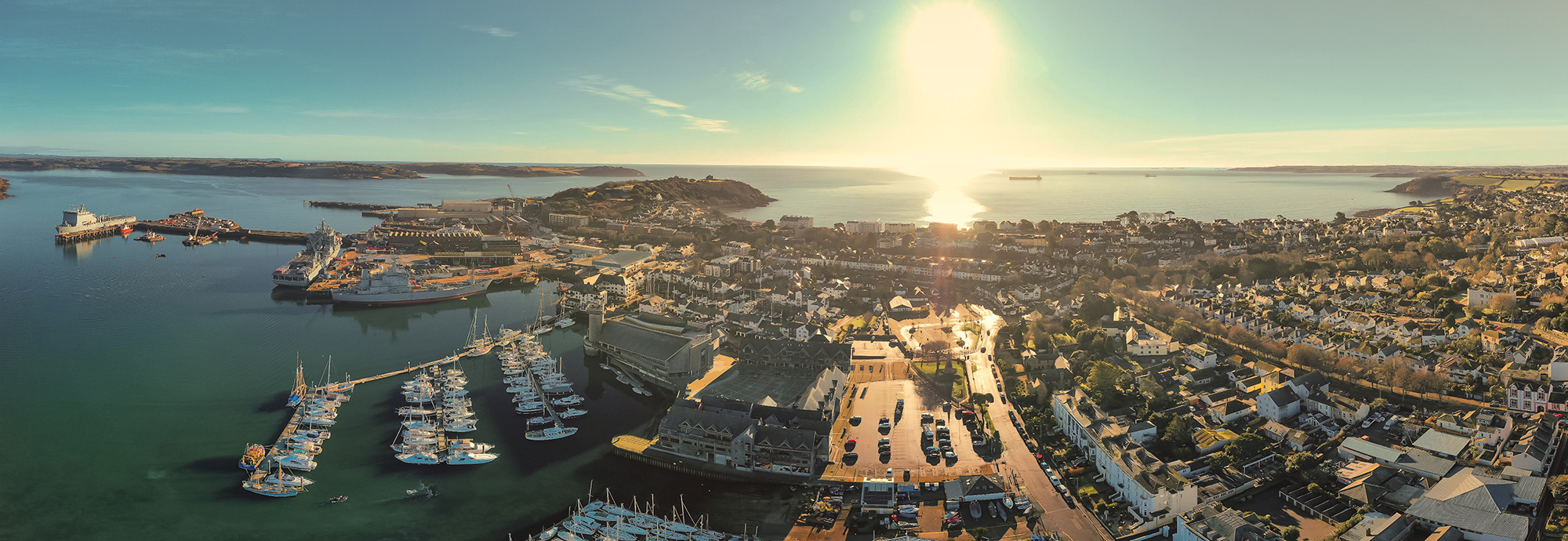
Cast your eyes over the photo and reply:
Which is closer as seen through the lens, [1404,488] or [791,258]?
[1404,488]

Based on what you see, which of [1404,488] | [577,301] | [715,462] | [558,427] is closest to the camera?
[1404,488]

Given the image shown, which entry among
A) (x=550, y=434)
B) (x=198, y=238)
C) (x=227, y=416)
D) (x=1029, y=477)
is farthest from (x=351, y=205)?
(x=1029, y=477)

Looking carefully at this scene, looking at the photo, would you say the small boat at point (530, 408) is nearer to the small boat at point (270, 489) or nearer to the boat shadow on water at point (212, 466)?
the small boat at point (270, 489)

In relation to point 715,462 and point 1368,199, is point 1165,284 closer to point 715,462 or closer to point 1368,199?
point 715,462

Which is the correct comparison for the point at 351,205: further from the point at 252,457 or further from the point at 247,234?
the point at 252,457

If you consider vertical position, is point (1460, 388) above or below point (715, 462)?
above

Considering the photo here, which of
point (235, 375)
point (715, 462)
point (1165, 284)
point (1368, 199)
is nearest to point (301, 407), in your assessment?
point (235, 375)
